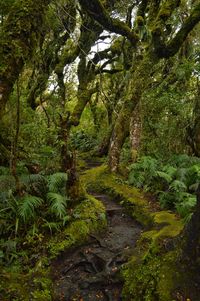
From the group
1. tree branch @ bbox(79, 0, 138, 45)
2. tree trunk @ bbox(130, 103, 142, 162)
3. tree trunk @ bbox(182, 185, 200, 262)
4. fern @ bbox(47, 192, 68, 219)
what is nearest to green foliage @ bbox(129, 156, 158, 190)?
tree trunk @ bbox(130, 103, 142, 162)

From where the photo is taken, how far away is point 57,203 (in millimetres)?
6277

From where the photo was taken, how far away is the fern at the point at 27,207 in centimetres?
586

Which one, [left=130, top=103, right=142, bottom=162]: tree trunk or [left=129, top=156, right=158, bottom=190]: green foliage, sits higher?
[left=130, top=103, right=142, bottom=162]: tree trunk

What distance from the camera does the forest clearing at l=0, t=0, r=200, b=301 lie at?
168 inches

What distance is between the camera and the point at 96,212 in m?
6.97

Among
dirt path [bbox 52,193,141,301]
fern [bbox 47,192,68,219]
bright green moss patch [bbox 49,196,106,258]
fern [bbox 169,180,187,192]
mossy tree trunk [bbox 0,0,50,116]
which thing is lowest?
dirt path [bbox 52,193,141,301]

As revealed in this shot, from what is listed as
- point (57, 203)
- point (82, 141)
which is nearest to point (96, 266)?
→ point (57, 203)

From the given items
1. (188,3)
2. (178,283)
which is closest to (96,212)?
(178,283)

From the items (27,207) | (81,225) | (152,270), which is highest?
(27,207)

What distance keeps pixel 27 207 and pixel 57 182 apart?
1087mm

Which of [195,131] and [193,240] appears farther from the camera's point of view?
[195,131]

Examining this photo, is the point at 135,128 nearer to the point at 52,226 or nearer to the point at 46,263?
the point at 52,226

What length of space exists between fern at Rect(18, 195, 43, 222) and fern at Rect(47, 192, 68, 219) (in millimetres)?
285

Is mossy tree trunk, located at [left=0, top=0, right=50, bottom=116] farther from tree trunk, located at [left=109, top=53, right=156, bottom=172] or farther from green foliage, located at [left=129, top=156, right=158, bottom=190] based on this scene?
tree trunk, located at [left=109, top=53, right=156, bottom=172]
